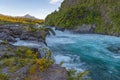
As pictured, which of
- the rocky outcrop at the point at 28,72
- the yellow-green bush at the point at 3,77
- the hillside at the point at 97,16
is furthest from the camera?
the hillside at the point at 97,16

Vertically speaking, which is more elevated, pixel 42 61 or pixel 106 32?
pixel 42 61

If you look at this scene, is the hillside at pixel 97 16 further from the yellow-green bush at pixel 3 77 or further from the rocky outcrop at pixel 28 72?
the yellow-green bush at pixel 3 77

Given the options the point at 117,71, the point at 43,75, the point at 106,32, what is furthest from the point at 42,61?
the point at 106,32

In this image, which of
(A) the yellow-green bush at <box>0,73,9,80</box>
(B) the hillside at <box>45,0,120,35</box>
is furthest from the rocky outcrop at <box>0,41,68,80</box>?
(B) the hillside at <box>45,0,120,35</box>

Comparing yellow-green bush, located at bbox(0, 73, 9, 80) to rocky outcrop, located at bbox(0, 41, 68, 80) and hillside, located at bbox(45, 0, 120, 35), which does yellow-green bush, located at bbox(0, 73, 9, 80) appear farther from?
hillside, located at bbox(45, 0, 120, 35)

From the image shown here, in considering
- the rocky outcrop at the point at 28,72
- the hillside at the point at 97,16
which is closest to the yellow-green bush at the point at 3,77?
the rocky outcrop at the point at 28,72

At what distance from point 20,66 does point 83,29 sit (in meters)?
64.3

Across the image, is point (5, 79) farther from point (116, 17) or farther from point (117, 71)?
point (116, 17)

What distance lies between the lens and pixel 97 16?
260ft

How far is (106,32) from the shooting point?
6838 cm

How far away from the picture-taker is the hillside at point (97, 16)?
229 ft

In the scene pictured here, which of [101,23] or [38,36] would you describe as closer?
[38,36]

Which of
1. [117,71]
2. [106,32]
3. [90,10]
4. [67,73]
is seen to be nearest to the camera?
[67,73]

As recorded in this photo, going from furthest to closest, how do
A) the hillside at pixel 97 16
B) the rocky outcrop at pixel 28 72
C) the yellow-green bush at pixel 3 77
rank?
1. the hillside at pixel 97 16
2. the rocky outcrop at pixel 28 72
3. the yellow-green bush at pixel 3 77
